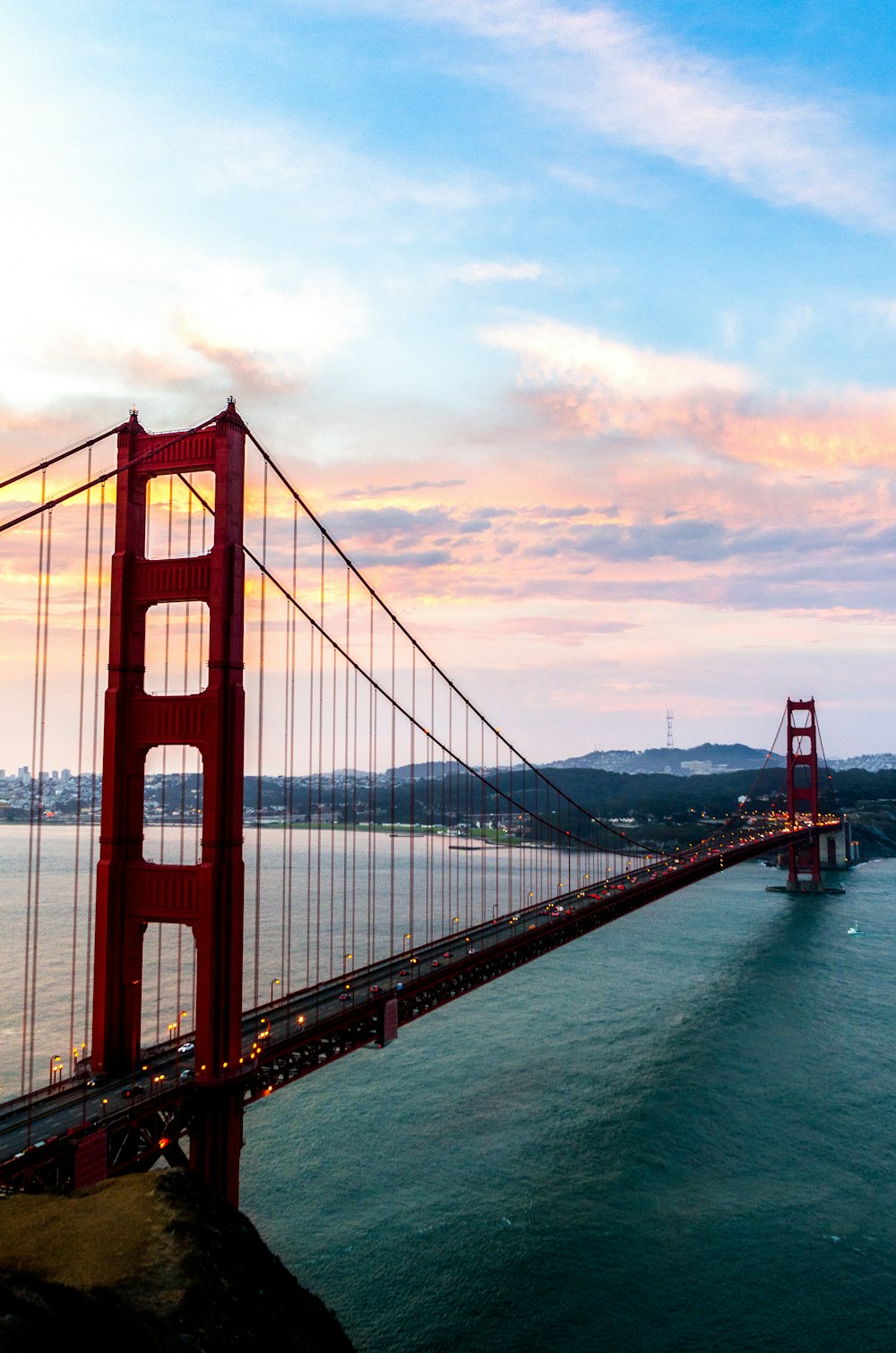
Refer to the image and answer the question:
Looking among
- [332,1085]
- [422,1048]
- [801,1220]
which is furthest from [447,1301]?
[422,1048]

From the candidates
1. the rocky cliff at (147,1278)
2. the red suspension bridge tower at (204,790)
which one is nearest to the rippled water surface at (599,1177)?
the rocky cliff at (147,1278)

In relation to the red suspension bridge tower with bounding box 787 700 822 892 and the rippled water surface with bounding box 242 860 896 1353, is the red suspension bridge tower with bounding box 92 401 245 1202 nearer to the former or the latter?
the rippled water surface with bounding box 242 860 896 1353

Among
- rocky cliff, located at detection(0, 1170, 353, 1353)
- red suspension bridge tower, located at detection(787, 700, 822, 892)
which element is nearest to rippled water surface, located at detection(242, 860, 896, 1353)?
rocky cliff, located at detection(0, 1170, 353, 1353)

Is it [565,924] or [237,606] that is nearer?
[237,606]

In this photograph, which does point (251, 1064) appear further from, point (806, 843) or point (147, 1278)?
point (806, 843)

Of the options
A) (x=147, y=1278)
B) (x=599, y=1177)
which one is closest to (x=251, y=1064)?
(x=147, y=1278)

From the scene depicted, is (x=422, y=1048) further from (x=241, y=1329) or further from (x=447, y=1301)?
(x=241, y=1329)
